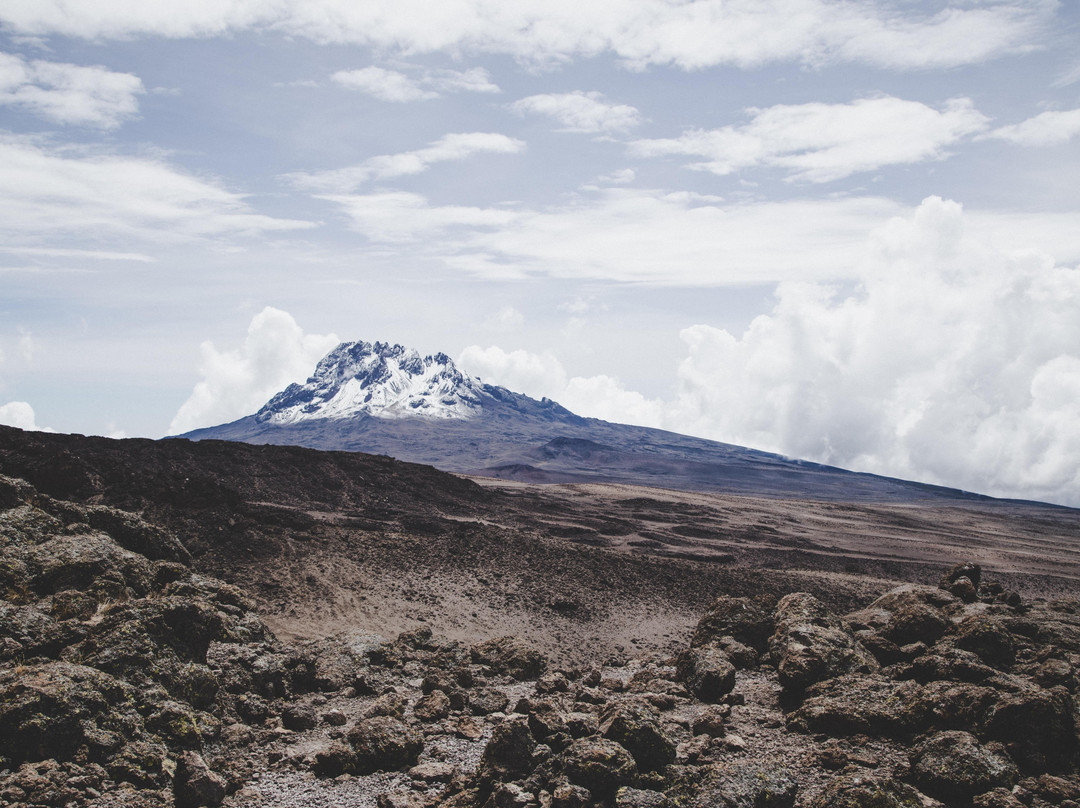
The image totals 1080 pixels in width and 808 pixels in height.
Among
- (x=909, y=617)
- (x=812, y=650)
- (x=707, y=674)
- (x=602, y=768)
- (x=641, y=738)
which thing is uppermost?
(x=909, y=617)

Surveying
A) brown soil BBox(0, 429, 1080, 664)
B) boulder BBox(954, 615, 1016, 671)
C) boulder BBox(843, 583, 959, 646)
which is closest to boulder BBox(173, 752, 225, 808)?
brown soil BBox(0, 429, 1080, 664)

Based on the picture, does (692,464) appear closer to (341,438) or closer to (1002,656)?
(341,438)

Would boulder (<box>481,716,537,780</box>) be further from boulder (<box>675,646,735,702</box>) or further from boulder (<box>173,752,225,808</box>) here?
boulder (<box>675,646,735,702</box>)

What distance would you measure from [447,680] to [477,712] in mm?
1490

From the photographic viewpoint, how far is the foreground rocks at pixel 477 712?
9.06m

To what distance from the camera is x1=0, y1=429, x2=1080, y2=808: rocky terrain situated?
921 cm

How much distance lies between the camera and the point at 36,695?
9008 mm

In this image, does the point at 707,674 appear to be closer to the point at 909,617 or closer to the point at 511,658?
the point at 909,617

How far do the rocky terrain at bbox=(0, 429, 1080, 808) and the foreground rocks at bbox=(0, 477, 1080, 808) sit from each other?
4cm

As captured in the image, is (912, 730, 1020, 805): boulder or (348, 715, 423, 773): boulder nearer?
(912, 730, 1020, 805): boulder

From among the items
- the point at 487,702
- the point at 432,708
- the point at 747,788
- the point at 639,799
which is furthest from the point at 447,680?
the point at 747,788

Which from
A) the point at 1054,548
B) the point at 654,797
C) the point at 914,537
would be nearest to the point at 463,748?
the point at 654,797

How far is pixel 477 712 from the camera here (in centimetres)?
1361

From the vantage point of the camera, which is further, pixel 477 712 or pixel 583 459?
pixel 583 459
